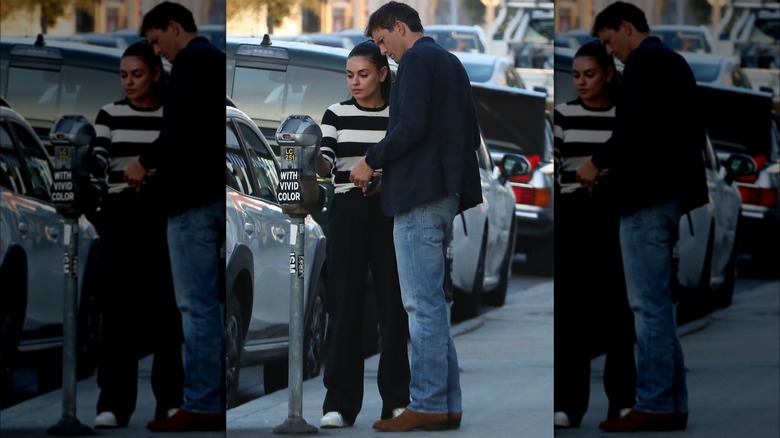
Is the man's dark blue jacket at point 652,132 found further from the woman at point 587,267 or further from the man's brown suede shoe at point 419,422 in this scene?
the man's brown suede shoe at point 419,422

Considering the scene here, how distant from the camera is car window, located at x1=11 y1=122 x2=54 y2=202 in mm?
5453

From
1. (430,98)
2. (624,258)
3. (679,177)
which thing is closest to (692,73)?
(679,177)

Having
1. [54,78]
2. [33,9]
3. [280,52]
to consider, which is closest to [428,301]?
[280,52]

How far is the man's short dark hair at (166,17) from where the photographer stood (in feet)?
17.8

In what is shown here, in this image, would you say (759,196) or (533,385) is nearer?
(533,385)

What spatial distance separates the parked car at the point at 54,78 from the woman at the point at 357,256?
977mm

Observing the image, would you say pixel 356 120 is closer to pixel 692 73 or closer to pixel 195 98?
pixel 195 98

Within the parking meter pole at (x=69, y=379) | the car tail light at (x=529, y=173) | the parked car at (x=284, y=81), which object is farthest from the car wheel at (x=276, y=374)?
the car tail light at (x=529, y=173)

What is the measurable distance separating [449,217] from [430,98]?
0.48 metres

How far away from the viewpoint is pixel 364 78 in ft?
17.3

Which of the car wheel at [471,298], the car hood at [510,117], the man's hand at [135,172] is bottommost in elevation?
the car wheel at [471,298]

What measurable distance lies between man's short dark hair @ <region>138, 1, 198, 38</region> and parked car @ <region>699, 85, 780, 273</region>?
2.15 m

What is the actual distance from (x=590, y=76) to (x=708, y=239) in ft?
2.82

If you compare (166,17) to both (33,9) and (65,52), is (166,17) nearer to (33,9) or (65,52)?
(65,52)
